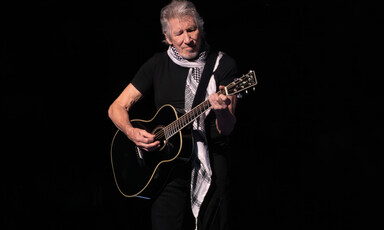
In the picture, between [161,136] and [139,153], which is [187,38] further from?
[139,153]

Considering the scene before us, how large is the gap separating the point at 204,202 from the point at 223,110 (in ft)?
1.60

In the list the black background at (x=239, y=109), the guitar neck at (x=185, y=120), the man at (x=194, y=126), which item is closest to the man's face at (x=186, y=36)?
the man at (x=194, y=126)

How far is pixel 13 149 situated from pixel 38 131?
0.22 meters

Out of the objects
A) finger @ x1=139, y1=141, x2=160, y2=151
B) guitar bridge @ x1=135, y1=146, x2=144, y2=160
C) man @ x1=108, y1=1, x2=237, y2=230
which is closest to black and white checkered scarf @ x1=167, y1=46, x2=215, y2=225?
man @ x1=108, y1=1, x2=237, y2=230

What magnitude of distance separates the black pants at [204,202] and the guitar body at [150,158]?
62 mm

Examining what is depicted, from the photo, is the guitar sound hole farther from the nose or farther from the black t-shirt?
→ the nose

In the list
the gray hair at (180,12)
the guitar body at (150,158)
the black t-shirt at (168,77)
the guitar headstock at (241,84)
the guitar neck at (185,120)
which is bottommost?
the guitar body at (150,158)

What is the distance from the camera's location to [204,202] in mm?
1902

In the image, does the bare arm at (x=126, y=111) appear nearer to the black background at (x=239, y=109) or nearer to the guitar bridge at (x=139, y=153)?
the guitar bridge at (x=139, y=153)

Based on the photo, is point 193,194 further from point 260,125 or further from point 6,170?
point 6,170

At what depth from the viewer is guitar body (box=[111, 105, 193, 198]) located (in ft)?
6.23

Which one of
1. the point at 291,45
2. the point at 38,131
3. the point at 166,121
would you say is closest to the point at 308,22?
the point at 291,45

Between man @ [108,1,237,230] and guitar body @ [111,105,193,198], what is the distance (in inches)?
1.7

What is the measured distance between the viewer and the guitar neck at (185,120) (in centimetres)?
183
